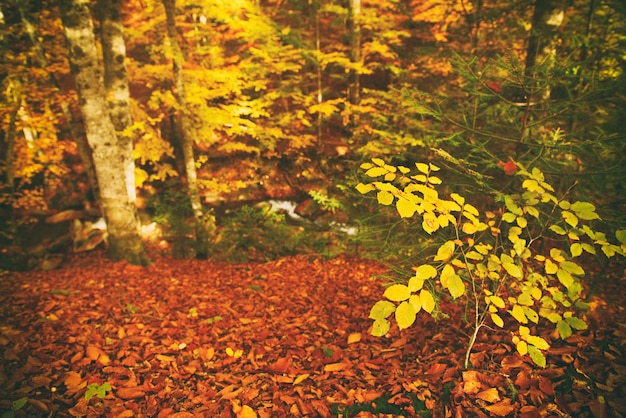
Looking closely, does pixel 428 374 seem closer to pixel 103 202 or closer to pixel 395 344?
pixel 395 344

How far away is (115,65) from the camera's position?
6.91m

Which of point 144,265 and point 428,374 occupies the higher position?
point 428,374

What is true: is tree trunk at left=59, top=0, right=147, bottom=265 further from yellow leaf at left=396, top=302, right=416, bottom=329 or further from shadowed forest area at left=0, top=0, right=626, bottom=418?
yellow leaf at left=396, top=302, right=416, bottom=329

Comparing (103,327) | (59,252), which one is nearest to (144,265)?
(103,327)

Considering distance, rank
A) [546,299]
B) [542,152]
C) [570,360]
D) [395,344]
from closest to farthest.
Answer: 1. [546,299]
2. [570,360]
3. [542,152]
4. [395,344]

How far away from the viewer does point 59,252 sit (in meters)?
10.2

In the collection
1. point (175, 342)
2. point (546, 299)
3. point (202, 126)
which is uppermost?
point (202, 126)

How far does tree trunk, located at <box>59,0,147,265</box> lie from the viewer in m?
5.25

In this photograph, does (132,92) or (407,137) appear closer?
(407,137)

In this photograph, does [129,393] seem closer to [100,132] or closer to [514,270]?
[514,270]

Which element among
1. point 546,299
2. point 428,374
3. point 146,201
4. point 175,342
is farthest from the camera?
point 146,201

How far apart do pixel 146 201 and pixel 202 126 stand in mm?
7180

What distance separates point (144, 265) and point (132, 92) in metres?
12.2

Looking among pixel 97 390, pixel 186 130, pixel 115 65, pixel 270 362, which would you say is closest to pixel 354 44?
pixel 186 130
